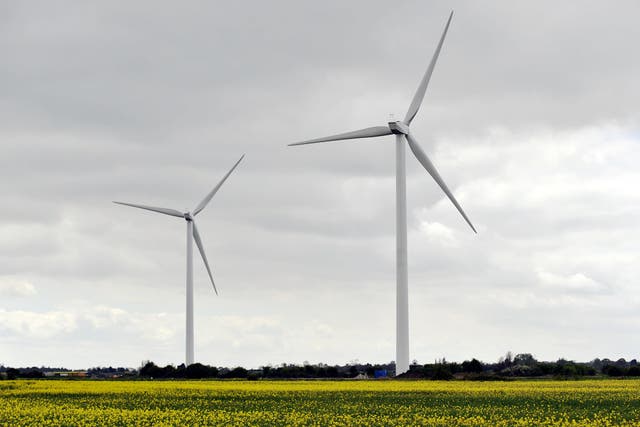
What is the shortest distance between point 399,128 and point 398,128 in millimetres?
120

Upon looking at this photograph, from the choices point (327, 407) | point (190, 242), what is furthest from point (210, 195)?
point (327, 407)

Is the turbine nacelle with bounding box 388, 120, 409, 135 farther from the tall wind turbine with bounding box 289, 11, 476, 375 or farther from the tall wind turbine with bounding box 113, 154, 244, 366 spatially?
the tall wind turbine with bounding box 113, 154, 244, 366

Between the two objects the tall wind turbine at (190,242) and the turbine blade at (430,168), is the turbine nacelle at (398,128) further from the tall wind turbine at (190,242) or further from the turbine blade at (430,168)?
the tall wind turbine at (190,242)

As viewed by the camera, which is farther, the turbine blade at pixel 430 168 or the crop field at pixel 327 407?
the turbine blade at pixel 430 168

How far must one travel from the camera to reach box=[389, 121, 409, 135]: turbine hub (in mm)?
112500

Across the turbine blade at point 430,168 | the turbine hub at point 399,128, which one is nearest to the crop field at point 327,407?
the turbine blade at point 430,168

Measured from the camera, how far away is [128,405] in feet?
203

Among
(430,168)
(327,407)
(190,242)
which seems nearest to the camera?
(327,407)

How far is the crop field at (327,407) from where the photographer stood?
46688 mm

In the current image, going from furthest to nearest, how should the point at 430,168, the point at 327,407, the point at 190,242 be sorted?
the point at 190,242
the point at 430,168
the point at 327,407

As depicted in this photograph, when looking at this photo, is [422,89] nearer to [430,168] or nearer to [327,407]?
[430,168]

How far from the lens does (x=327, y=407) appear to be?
2232 inches

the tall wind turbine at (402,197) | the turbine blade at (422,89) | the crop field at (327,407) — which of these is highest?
the turbine blade at (422,89)

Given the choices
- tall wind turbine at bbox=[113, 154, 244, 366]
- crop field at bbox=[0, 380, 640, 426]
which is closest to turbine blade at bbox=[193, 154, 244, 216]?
tall wind turbine at bbox=[113, 154, 244, 366]
